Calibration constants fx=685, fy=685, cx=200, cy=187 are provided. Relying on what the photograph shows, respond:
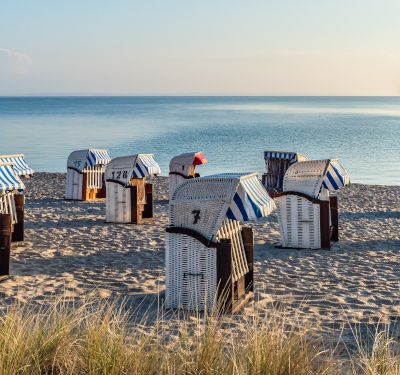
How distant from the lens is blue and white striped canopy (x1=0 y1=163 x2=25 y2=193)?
336 inches

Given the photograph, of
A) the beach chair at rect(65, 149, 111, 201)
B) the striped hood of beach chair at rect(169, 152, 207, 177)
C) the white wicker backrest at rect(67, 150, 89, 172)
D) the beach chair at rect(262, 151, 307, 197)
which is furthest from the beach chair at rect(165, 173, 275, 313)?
the beach chair at rect(262, 151, 307, 197)

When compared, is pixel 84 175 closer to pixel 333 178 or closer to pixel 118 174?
pixel 118 174

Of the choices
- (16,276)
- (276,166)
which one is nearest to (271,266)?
(16,276)

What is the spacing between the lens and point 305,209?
9.46 meters

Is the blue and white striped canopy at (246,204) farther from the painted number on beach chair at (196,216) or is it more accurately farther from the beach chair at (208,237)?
the painted number on beach chair at (196,216)

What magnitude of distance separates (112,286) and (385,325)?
2904 mm

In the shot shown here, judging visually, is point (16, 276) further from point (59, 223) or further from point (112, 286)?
point (59, 223)

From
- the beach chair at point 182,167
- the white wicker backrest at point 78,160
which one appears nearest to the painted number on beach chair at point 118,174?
the beach chair at point 182,167

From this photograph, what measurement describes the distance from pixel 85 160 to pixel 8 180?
20.4ft

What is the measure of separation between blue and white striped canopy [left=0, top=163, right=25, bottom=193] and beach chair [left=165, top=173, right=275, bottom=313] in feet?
9.81

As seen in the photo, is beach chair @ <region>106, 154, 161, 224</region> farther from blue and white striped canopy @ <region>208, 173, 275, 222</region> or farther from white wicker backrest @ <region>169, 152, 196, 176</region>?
blue and white striped canopy @ <region>208, 173, 275, 222</region>

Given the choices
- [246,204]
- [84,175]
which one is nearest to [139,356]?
[246,204]

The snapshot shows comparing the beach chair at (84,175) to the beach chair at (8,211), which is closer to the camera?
the beach chair at (8,211)

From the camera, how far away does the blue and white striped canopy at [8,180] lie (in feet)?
28.0
